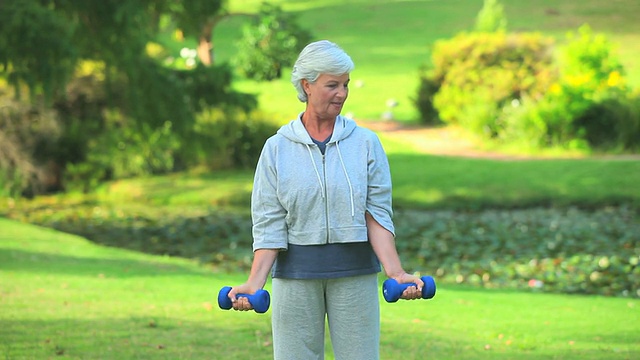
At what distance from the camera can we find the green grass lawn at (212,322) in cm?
625

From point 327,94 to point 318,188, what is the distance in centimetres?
35

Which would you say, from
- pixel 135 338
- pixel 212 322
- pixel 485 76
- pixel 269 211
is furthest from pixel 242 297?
pixel 485 76

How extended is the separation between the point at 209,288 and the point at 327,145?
5244 mm

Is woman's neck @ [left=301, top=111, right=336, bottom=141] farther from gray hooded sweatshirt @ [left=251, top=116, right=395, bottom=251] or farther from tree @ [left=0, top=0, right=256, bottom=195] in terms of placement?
tree @ [left=0, top=0, right=256, bottom=195]

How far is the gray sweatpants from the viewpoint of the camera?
12.2ft

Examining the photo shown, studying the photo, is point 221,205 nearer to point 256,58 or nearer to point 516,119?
point 256,58

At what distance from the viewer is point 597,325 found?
724 centimetres

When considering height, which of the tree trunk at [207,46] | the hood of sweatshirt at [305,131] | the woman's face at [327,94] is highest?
the tree trunk at [207,46]

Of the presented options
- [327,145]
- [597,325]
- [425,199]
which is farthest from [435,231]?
[327,145]

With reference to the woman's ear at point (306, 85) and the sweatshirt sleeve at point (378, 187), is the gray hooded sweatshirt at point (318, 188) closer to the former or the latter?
the sweatshirt sleeve at point (378, 187)

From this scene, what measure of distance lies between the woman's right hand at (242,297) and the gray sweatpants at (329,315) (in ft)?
0.29

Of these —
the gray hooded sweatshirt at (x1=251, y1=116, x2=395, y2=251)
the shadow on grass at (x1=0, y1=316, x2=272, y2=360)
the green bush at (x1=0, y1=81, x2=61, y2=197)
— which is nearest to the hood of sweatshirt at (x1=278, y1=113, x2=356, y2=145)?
the gray hooded sweatshirt at (x1=251, y1=116, x2=395, y2=251)

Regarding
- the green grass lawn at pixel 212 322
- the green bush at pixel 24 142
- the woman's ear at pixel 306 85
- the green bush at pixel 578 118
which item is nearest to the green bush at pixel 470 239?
the green bush at pixel 24 142

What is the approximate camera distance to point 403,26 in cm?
4153
